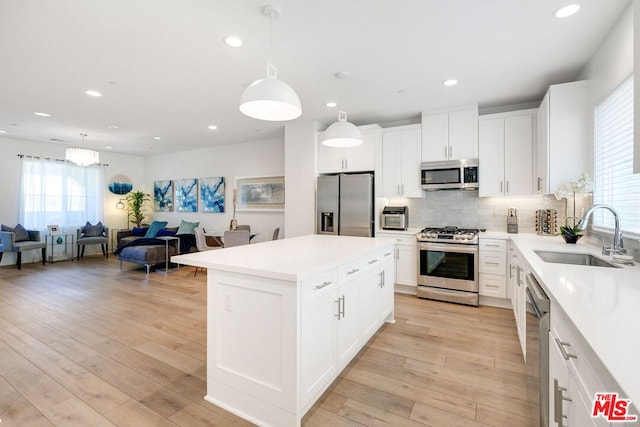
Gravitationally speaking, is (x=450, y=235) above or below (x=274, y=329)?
above

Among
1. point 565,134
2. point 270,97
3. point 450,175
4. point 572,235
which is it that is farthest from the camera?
point 450,175

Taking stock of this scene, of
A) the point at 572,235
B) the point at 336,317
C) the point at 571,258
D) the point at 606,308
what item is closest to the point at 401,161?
the point at 572,235

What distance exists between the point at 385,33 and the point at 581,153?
2341mm

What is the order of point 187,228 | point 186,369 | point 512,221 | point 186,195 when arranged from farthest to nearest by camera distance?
point 186,195, point 187,228, point 512,221, point 186,369

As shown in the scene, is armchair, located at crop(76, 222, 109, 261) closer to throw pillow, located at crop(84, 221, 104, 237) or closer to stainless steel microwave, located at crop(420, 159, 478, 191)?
throw pillow, located at crop(84, 221, 104, 237)

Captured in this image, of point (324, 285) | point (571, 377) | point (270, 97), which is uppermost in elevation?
point (270, 97)

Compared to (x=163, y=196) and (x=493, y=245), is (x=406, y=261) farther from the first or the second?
(x=163, y=196)

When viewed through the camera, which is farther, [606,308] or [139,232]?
[139,232]

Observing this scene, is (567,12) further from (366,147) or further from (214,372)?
(214,372)

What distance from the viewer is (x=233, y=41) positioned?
2.57m

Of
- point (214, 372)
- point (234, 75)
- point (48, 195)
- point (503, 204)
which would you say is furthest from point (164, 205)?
point (503, 204)

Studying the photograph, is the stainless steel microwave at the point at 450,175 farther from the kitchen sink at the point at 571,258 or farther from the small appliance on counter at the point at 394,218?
the kitchen sink at the point at 571,258

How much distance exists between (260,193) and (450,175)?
392cm

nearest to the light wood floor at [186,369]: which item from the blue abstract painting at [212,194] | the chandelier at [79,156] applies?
the chandelier at [79,156]
